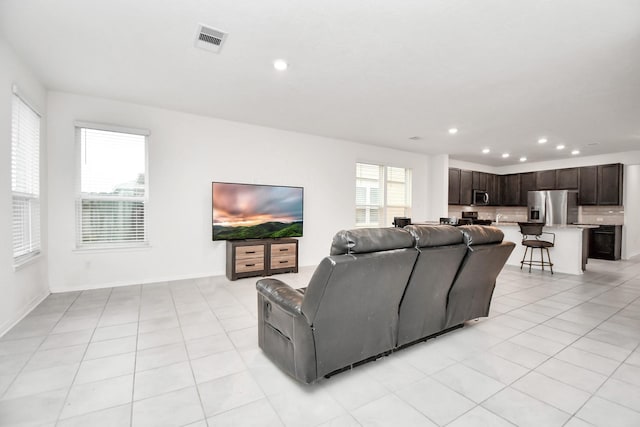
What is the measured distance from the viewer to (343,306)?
1987mm

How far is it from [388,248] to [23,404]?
97.4 inches

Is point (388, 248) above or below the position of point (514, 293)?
above

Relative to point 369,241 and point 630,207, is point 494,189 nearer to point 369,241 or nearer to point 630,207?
point 630,207

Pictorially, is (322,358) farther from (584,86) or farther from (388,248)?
(584,86)

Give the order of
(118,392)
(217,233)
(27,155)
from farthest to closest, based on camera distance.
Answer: (217,233) → (27,155) → (118,392)

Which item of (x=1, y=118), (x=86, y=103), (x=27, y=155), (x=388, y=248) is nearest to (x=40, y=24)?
(x=1, y=118)

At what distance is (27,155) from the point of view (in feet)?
11.3

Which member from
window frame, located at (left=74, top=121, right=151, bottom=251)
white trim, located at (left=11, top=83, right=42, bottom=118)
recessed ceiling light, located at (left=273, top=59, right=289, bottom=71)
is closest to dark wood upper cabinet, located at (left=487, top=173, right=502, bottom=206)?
recessed ceiling light, located at (left=273, top=59, right=289, bottom=71)

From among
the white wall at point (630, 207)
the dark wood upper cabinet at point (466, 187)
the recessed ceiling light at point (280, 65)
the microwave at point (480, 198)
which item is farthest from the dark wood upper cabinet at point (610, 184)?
the recessed ceiling light at point (280, 65)

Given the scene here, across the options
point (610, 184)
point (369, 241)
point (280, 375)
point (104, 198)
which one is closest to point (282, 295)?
point (280, 375)

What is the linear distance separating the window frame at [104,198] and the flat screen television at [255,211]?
3.26 ft

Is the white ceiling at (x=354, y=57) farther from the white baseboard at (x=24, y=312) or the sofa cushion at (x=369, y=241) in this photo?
the white baseboard at (x=24, y=312)

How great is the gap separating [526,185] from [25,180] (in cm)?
1120

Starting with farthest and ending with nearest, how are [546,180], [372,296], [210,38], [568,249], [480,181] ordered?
[480,181] < [546,180] < [568,249] < [210,38] < [372,296]
